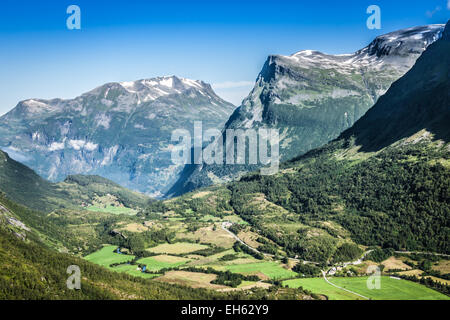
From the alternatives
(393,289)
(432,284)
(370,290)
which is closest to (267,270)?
(370,290)

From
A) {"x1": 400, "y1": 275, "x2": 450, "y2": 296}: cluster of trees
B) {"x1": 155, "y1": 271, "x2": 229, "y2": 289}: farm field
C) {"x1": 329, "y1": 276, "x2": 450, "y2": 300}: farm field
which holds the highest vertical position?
{"x1": 400, "y1": 275, "x2": 450, "y2": 296}: cluster of trees

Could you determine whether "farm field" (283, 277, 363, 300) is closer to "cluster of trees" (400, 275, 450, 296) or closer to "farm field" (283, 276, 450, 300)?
"farm field" (283, 276, 450, 300)

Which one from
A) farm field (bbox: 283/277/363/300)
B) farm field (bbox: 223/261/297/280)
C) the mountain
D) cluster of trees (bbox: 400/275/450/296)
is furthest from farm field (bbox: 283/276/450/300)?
the mountain

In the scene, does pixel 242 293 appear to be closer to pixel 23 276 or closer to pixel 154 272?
pixel 154 272

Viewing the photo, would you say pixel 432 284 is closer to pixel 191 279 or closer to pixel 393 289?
pixel 393 289
